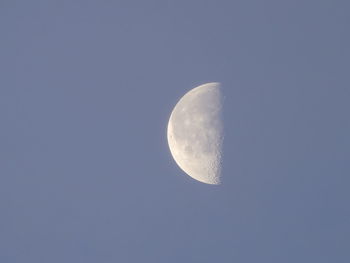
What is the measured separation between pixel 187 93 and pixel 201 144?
1.79 ft

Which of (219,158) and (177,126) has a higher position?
(177,126)

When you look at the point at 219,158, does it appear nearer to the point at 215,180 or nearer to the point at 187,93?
the point at 215,180

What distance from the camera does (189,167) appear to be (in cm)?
402

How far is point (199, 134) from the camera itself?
13.0ft

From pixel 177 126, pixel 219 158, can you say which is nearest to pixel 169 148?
pixel 177 126

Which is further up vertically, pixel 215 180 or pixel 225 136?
pixel 225 136

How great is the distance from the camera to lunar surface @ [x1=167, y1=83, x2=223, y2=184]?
3.92 m

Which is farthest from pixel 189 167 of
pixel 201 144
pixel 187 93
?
pixel 187 93

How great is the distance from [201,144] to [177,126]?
30 cm

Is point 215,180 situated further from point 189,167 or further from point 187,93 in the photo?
point 187,93

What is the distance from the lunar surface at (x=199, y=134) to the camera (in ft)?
12.9

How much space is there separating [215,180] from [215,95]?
81 centimetres

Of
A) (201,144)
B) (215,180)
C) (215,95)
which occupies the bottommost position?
(215,180)

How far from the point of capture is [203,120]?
13.0ft
